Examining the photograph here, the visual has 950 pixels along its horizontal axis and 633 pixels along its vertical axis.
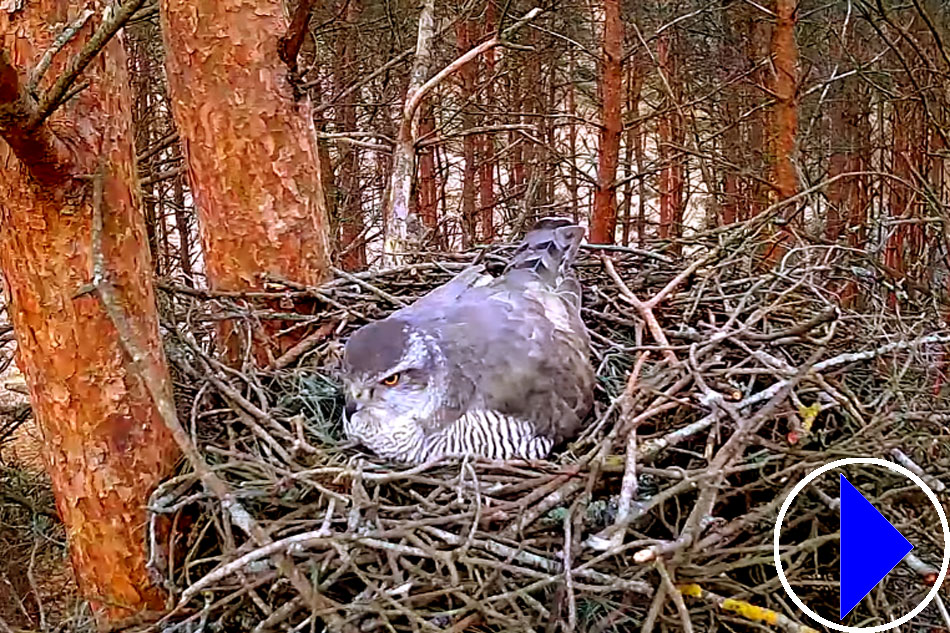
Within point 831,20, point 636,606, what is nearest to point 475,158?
point 831,20

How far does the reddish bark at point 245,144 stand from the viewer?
6.77 feet

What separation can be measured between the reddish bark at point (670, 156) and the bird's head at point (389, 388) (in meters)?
3.97

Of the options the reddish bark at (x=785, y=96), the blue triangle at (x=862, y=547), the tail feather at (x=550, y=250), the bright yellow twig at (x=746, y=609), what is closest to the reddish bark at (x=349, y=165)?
the reddish bark at (x=785, y=96)

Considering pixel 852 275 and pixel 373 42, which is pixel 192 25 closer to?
pixel 852 275

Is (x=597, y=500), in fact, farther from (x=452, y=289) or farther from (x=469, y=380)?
(x=452, y=289)

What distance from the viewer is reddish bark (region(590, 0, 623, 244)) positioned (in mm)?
3949

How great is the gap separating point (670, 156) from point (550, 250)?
3624 mm

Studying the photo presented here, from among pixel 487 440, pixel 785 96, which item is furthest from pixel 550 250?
pixel 785 96

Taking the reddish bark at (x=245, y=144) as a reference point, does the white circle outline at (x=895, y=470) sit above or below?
below

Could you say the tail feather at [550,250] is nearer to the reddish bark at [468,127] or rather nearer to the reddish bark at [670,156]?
the reddish bark at [468,127]

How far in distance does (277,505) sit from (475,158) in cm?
483

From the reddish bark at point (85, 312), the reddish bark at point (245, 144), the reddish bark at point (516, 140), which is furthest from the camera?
the reddish bark at point (516, 140)

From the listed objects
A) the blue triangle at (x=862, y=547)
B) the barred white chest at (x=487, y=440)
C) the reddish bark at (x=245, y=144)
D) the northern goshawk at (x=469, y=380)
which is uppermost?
the reddish bark at (x=245, y=144)

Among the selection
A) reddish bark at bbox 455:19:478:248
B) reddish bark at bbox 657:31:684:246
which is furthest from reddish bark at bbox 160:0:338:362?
reddish bark at bbox 657:31:684:246
